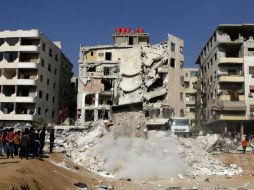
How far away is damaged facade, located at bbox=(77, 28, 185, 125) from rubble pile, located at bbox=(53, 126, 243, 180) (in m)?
20.7

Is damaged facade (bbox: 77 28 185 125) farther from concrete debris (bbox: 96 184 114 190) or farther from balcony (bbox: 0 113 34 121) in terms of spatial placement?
concrete debris (bbox: 96 184 114 190)

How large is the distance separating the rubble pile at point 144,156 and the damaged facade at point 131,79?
2066 centimetres

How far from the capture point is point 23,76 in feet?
194

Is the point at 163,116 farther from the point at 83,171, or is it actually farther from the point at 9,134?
the point at 9,134

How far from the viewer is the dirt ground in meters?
19.4

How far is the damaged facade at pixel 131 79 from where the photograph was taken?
2468 inches

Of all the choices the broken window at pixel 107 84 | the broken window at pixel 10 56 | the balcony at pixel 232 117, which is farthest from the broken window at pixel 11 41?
the balcony at pixel 232 117

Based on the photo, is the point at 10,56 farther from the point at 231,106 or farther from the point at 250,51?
the point at 250,51

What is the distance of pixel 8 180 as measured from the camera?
18.2 meters

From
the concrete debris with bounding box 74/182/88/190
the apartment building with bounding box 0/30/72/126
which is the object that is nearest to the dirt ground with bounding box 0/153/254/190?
the concrete debris with bounding box 74/182/88/190

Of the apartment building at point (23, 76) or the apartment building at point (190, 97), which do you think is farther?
the apartment building at point (190, 97)

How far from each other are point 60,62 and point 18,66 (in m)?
12.5

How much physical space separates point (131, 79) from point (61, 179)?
42.7 metres

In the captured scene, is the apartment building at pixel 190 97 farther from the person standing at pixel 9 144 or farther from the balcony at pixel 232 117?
the person standing at pixel 9 144
